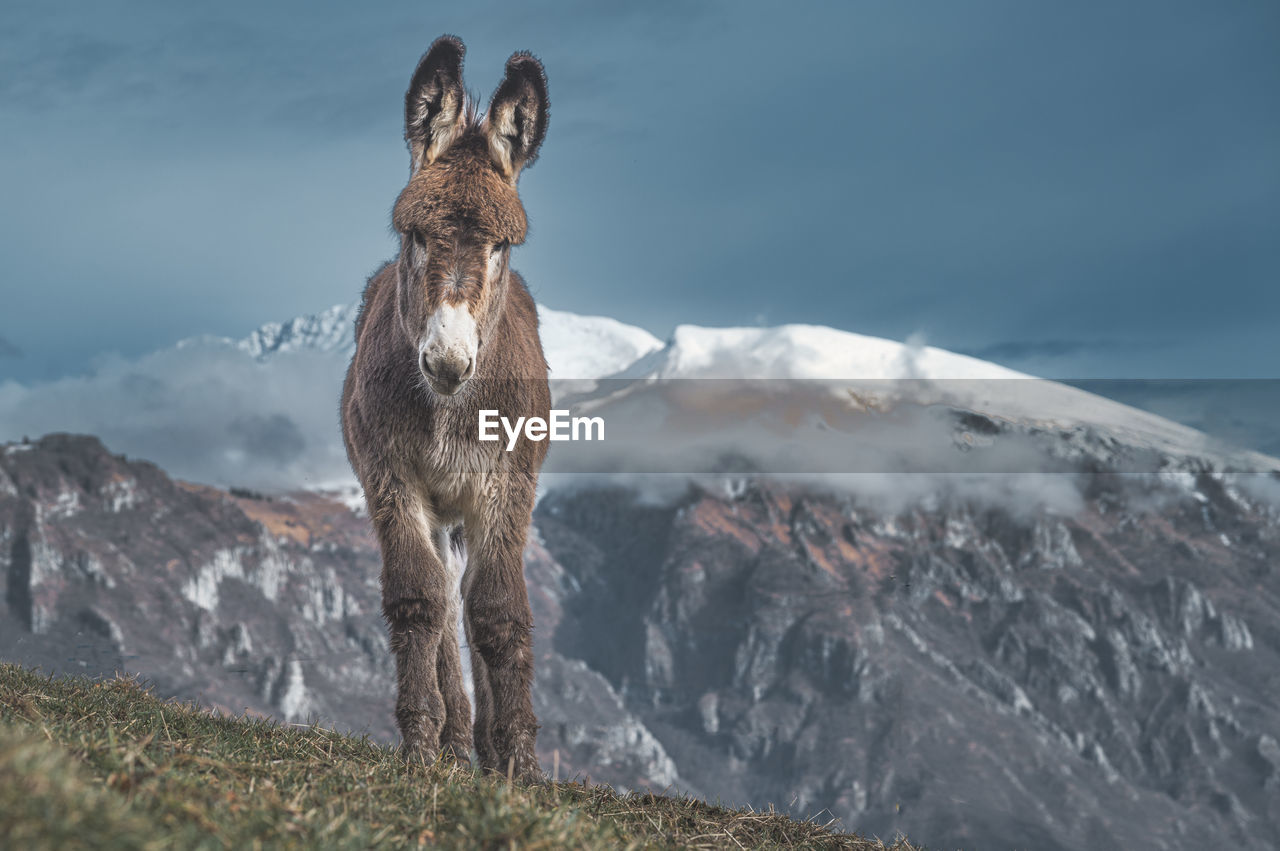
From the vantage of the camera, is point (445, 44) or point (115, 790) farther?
point (445, 44)

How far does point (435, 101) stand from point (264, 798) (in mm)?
5531

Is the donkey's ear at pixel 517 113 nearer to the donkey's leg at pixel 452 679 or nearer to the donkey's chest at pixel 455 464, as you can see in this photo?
the donkey's chest at pixel 455 464

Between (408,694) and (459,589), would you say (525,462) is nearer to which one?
(459,589)

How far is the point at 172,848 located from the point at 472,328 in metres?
4.36

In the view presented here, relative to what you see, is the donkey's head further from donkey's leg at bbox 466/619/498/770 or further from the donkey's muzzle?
donkey's leg at bbox 466/619/498/770

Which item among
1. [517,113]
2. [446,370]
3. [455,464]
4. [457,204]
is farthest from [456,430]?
[517,113]

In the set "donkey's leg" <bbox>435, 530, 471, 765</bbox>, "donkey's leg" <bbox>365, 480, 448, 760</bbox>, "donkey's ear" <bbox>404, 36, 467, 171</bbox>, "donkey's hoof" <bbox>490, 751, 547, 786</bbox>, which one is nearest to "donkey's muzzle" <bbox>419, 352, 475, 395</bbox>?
"donkey's leg" <bbox>365, 480, 448, 760</bbox>

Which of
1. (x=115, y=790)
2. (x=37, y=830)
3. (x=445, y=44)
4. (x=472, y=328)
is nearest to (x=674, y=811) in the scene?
(x=472, y=328)

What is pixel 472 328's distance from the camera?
6980 mm

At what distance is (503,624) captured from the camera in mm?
8164

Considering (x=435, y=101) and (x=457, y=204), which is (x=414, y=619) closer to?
(x=457, y=204)

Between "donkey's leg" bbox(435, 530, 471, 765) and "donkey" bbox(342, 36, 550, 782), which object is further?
"donkey's leg" bbox(435, 530, 471, 765)

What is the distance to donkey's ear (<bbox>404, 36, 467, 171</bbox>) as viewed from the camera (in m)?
7.76

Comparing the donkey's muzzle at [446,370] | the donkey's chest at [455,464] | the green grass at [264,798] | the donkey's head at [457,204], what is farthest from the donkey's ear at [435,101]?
the green grass at [264,798]
